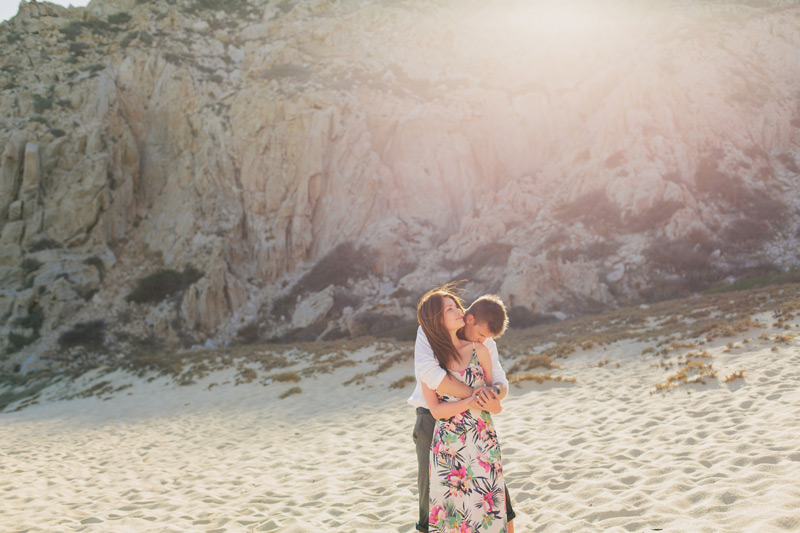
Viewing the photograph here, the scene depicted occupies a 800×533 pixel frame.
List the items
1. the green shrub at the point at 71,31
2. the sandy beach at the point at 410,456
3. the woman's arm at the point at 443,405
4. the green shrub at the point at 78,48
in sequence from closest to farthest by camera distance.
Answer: the woman's arm at the point at 443,405 < the sandy beach at the point at 410,456 < the green shrub at the point at 78,48 < the green shrub at the point at 71,31

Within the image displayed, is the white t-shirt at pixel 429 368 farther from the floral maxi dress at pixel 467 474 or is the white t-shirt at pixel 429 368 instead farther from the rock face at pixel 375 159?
the rock face at pixel 375 159

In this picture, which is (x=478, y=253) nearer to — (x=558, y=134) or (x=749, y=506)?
(x=558, y=134)

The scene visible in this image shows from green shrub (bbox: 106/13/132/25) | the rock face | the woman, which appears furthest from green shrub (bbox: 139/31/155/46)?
the woman

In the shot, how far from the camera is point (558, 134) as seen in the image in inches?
1278

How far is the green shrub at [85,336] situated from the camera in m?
24.9

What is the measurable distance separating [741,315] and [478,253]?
15062 millimetres

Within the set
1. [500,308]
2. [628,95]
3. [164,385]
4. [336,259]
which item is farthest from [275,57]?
[500,308]

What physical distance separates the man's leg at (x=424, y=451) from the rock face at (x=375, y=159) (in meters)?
19.6

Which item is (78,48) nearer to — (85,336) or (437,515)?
(85,336)

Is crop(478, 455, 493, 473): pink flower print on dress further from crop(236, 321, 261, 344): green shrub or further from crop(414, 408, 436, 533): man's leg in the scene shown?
crop(236, 321, 261, 344): green shrub

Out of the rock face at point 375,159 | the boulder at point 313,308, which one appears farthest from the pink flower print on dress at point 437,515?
the boulder at point 313,308

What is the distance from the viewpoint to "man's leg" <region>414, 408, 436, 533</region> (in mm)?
3477

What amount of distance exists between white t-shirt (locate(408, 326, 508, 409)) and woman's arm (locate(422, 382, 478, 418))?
0.21ft

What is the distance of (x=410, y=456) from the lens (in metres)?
7.22
